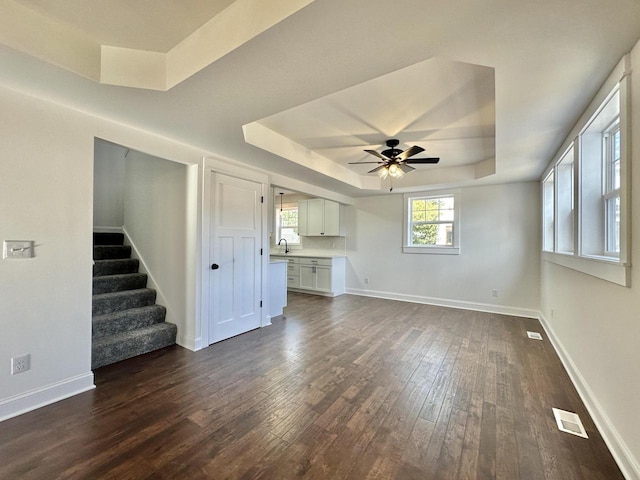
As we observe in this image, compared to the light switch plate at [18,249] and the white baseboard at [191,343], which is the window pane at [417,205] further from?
the light switch plate at [18,249]

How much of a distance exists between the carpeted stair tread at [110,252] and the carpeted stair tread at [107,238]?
38 cm

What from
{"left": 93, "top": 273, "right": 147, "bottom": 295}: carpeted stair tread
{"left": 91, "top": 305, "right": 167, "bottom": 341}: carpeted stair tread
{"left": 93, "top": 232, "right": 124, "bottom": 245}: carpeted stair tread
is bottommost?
{"left": 91, "top": 305, "right": 167, "bottom": 341}: carpeted stair tread

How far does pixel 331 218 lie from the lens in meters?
6.36

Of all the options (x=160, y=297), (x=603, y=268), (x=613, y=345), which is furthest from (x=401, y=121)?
(x=160, y=297)

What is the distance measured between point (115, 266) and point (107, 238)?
82cm

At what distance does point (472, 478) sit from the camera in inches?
57.1

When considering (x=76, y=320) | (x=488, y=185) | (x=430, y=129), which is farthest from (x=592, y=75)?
(x=76, y=320)

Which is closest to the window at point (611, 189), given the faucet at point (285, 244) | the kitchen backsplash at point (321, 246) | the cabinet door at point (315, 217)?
→ the kitchen backsplash at point (321, 246)

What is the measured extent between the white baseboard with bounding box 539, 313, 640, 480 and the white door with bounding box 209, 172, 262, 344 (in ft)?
11.2

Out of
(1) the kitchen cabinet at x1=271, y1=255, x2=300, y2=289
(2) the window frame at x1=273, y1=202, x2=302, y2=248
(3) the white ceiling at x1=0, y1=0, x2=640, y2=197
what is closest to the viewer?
(3) the white ceiling at x1=0, y1=0, x2=640, y2=197

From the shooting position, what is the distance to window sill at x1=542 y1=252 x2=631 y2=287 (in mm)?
1520

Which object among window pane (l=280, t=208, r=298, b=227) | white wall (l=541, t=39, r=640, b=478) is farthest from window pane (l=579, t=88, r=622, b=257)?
window pane (l=280, t=208, r=298, b=227)

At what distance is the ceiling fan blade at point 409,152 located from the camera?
9.81 ft

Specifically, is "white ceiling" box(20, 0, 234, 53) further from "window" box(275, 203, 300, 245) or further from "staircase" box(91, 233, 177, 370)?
Result: "window" box(275, 203, 300, 245)
